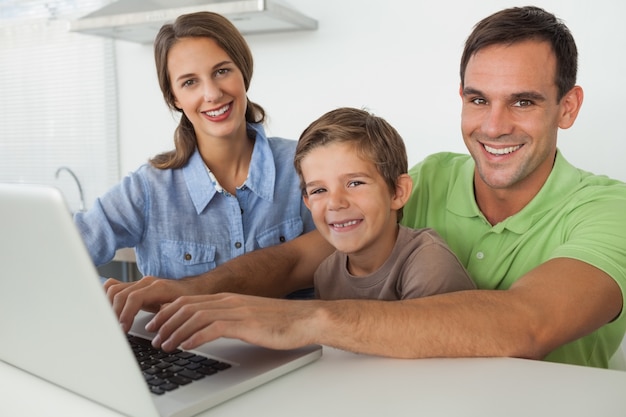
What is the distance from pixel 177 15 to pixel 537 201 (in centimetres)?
198

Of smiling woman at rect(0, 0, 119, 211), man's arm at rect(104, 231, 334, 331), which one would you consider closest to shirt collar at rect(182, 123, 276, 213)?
man's arm at rect(104, 231, 334, 331)

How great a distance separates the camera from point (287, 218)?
1656mm

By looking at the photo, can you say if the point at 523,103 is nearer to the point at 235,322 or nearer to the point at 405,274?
the point at 405,274

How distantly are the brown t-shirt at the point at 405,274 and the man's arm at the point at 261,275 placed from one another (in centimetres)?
A: 9

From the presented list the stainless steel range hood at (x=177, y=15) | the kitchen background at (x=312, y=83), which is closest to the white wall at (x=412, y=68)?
Result: the kitchen background at (x=312, y=83)

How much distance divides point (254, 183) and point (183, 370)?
850mm

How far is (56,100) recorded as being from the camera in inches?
156

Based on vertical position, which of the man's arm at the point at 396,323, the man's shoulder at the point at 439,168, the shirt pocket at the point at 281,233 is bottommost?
the shirt pocket at the point at 281,233

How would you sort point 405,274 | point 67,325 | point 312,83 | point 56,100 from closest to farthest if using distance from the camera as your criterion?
point 67,325 → point 405,274 → point 312,83 → point 56,100

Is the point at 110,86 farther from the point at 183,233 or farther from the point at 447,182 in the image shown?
the point at 447,182

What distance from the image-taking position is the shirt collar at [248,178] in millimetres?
1584

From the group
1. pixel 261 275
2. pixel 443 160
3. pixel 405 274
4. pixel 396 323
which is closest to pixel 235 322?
pixel 396 323

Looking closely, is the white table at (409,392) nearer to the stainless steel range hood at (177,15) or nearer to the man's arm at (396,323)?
the man's arm at (396,323)

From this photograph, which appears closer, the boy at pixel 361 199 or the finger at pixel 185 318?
the finger at pixel 185 318
